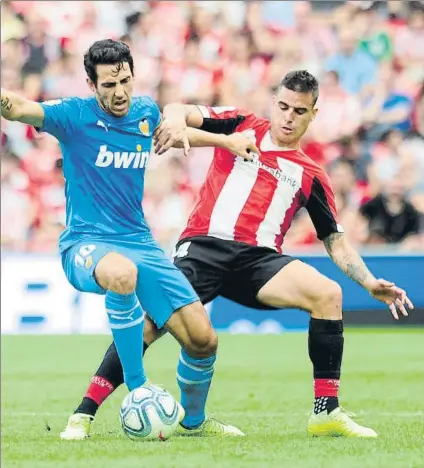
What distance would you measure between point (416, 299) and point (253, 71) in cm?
414

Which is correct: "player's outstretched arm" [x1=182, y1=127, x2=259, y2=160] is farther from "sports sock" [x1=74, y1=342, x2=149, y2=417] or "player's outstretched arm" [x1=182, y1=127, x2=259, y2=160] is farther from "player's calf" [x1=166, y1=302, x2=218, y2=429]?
"sports sock" [x1=74, y1=342, x2=149, y2=417]

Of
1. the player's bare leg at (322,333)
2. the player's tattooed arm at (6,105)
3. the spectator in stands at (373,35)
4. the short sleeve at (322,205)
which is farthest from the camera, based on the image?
the spectator in stands at (373,35)

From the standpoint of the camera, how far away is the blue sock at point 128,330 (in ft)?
20.2

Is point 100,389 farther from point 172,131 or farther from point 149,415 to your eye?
point 172,131

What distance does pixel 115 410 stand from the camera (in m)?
8.12

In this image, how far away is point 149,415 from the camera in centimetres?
608

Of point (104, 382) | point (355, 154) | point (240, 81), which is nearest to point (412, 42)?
point (355, 154)

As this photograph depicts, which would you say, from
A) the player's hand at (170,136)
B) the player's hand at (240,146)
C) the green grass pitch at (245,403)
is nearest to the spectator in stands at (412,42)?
the green grass pitch at (245,403)

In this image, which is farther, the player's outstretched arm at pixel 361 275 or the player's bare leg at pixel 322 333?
the player's outstretched arm at pixel 361 275

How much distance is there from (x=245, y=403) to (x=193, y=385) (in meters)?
1.76

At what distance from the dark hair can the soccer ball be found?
169cm

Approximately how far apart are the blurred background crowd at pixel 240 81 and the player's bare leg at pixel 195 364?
767 cm

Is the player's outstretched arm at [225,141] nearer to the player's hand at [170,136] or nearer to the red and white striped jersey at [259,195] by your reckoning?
the player's hand at [170,136]

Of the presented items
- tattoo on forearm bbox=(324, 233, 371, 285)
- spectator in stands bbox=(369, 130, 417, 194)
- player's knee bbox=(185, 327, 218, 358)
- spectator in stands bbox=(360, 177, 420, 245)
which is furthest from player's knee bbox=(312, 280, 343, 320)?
spectator in stands bbox=(369, 130, 417, 194)
